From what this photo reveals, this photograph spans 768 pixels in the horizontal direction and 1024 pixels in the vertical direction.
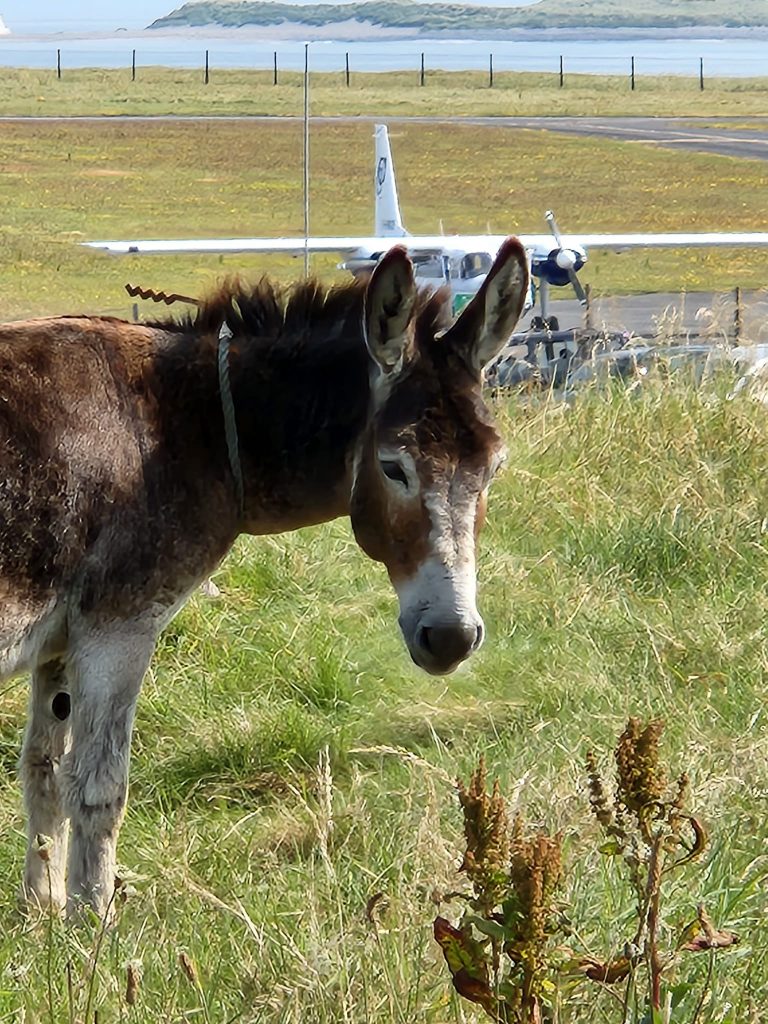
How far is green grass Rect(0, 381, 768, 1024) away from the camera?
3.38m

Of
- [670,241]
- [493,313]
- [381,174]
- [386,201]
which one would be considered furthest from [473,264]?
[493,313]

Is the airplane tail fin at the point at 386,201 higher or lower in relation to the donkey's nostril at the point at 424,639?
lower

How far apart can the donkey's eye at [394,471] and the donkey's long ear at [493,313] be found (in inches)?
14.1

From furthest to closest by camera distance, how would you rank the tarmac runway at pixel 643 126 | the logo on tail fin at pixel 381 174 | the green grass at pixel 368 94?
the green grass at pixel 368 94 → the tarmac runway at pixel 643 126 → the logo on tail fin at pixel 381 174

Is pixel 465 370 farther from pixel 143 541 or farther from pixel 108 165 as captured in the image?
pixel 108 165

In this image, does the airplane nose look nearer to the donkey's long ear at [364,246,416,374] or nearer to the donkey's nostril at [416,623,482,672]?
the donkey's nostril at [416,623,482,672]

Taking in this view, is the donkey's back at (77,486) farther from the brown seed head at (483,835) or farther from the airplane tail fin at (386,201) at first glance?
the airplane tail fin at (386,201)

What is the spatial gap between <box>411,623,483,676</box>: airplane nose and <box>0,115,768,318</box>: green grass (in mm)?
21228

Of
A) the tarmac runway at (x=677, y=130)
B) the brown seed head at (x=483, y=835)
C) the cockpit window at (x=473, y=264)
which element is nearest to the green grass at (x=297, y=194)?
the cockpit window at (x=473, y=264)

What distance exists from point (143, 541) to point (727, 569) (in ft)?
12.1

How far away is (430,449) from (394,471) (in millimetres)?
110

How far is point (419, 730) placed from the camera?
221 inches

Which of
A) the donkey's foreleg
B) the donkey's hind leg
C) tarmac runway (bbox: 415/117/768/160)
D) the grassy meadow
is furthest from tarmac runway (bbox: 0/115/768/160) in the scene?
the donkey's foreleg

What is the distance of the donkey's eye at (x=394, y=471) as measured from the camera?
381cm
